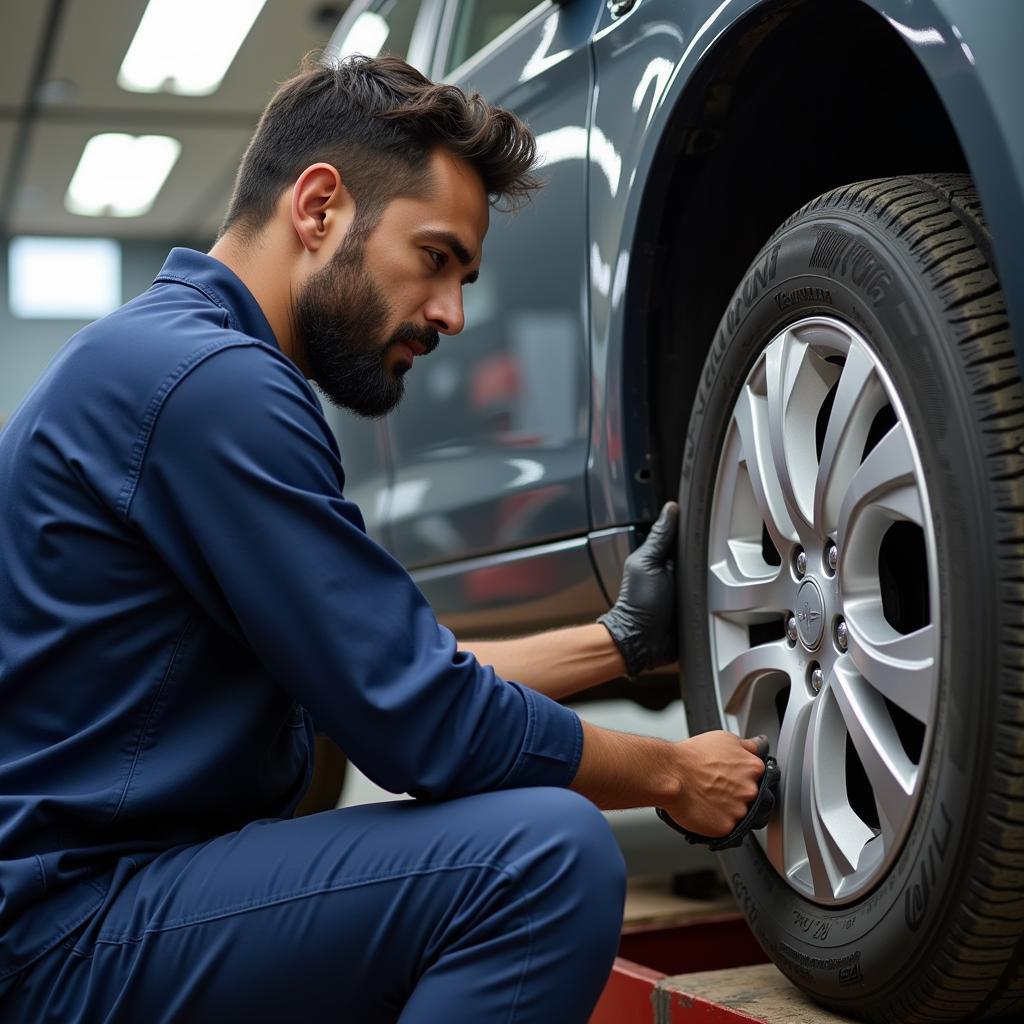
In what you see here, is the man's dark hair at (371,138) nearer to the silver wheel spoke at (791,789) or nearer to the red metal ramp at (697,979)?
the silver wheel spoke at (791,789)

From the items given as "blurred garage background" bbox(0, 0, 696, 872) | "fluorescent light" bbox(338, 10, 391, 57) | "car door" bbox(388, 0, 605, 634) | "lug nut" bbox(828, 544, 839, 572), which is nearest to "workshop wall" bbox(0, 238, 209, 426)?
"blurred garage background" bbox(0, 0, 696, 872)

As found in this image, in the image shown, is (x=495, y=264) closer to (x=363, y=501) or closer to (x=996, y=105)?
(x=363, y=501)

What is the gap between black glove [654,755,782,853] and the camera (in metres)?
1.35

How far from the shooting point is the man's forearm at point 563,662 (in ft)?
5.67

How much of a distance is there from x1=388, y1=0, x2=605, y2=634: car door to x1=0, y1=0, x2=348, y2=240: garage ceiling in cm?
468

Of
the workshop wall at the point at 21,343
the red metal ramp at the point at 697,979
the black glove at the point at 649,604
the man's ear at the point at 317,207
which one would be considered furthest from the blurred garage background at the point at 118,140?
the man's ear at the point at 317,207

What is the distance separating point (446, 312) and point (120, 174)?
9.73m

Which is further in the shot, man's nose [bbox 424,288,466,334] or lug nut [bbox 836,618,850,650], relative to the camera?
man's nose [bbox 424,288,466,334]

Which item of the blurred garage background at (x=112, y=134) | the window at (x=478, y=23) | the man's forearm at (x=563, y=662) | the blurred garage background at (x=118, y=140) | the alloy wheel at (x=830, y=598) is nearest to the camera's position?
the alloy wheel at (x=830, y=598)

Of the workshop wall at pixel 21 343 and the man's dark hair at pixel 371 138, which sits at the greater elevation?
the workshop wall at pixel 21 343

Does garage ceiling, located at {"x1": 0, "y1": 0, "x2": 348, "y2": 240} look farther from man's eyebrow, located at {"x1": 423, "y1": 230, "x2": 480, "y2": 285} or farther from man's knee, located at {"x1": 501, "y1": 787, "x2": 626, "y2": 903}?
man's knee, located at {"x1": 501, "y1": 787, "x2": 626, "y2": 903}

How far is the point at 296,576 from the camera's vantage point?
3.77ft

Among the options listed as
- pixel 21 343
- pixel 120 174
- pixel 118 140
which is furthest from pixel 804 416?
pixel 21 343

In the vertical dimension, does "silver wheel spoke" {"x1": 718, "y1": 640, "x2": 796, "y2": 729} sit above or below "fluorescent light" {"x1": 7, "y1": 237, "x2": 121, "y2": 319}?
below
